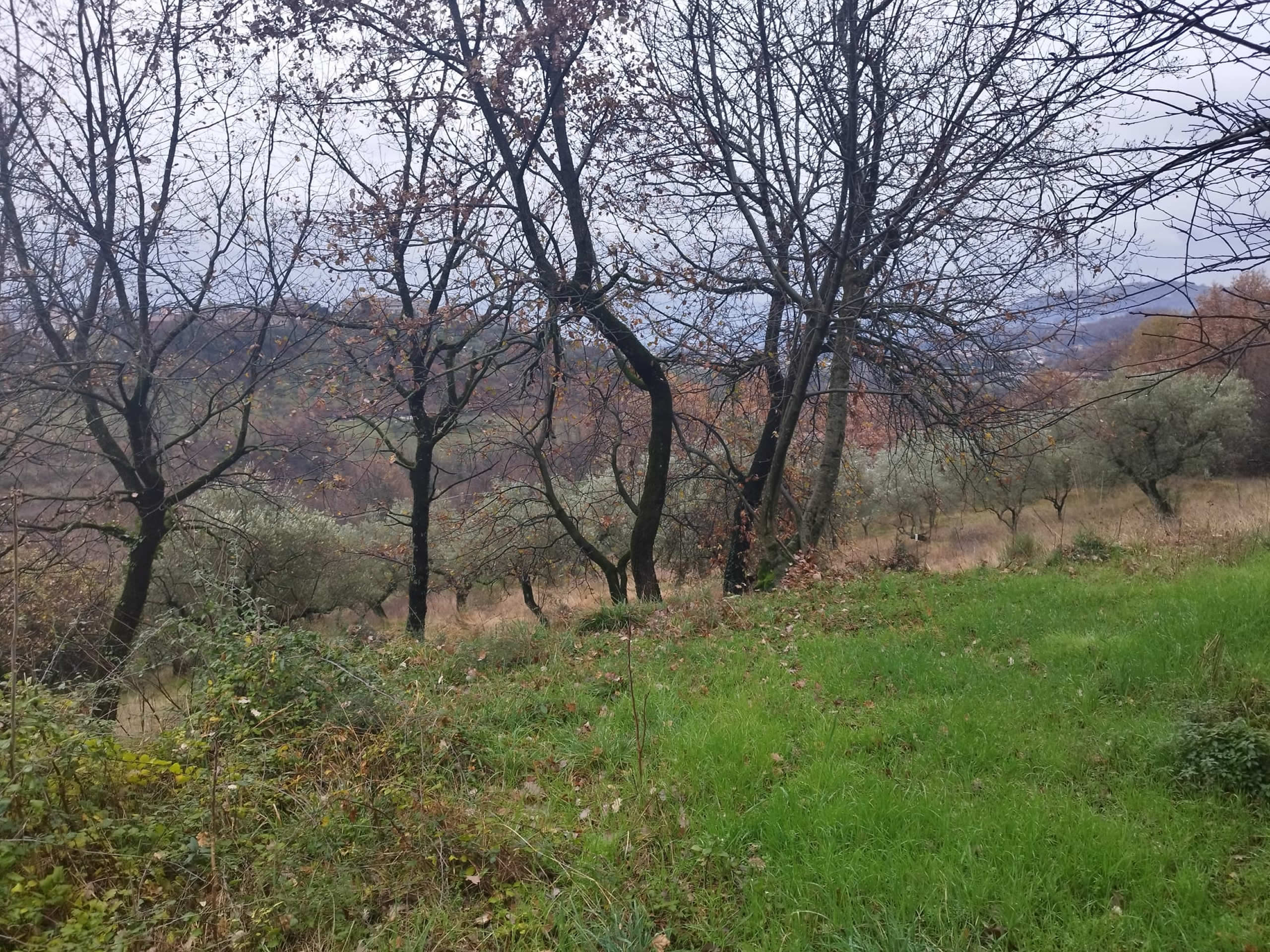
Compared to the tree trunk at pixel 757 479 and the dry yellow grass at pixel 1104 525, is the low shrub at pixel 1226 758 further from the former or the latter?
the tree trunk at pixel 757 479

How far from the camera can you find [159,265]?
8844 mm

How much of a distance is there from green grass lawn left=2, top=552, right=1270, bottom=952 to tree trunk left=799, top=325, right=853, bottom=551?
5141 mm

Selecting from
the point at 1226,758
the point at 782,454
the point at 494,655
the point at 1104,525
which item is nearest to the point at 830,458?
the point at 782,454

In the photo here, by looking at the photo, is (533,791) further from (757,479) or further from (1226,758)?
(757,479)

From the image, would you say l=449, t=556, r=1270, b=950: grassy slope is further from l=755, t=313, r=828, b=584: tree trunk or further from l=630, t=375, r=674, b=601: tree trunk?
l=630, t=375, r=674, b=601: tree trunk

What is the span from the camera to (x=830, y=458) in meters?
10.8

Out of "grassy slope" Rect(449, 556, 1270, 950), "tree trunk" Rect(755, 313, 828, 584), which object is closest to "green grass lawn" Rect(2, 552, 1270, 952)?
"grassy slope" Rect(449, 556, 1270, 950)

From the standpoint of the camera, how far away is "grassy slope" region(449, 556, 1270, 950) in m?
2.75

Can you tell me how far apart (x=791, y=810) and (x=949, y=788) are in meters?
0.86

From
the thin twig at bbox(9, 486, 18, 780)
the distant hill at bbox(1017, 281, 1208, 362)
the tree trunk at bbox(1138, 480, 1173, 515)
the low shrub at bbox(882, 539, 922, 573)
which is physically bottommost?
the tree trunk at bbox(1138, 480, 1173, 515)

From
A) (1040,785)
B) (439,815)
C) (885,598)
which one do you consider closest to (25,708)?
(439,815)

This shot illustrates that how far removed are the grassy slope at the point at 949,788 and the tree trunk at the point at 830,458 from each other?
456 centimetres

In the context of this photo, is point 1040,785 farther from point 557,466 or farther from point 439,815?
point 557,466

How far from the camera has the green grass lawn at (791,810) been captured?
2770 mm
